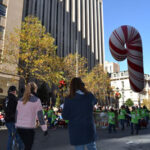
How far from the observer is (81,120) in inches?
114

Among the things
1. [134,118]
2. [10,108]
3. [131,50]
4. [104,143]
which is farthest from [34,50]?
[131,50]

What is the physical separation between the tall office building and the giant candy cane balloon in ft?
107

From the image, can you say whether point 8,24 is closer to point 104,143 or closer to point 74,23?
point 104,143

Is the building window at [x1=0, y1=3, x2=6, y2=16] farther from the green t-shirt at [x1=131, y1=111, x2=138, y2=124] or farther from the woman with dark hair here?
the woman with dark hair

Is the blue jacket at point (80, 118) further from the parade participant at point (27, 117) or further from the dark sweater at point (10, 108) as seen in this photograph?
the dark sweater at point (10, 108)

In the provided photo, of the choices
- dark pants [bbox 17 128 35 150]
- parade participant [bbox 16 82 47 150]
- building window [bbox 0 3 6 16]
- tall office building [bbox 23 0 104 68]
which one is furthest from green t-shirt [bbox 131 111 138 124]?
tall office building [bbox 23 0 104 68]

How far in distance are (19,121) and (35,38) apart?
15.4 m

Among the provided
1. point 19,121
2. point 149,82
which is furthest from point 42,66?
point 149,82

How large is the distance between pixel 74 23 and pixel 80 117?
5538 centimetres

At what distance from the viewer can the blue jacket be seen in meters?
2.85

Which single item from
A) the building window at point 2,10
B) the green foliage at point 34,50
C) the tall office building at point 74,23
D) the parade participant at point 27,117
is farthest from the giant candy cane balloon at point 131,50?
the tall office building at point 74,23

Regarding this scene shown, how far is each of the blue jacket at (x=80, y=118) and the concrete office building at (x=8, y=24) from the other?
2043 centimetres

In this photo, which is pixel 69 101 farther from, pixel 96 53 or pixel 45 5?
pixel 96 53

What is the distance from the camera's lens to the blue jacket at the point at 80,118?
285cm
